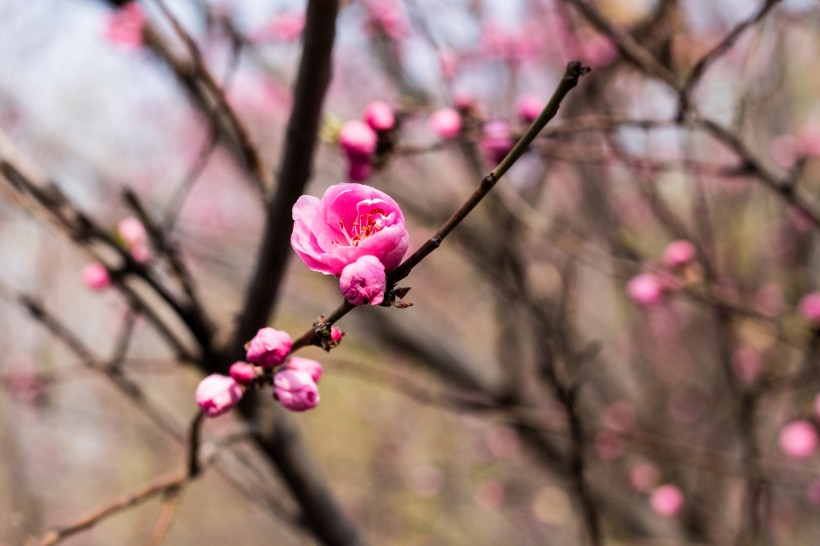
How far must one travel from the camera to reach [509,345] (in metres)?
3.31

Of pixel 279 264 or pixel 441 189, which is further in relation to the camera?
pixel 441 189

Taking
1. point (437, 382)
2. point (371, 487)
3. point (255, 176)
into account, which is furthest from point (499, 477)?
point (255, 176)

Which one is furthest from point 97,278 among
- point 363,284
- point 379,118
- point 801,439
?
point 801,439

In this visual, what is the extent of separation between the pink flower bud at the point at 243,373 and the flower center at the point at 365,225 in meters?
0.22

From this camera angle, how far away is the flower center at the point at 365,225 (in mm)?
833

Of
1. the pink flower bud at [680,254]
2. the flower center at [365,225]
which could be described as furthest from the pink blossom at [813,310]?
the flower center at [365,225]

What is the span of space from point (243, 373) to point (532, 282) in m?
2.37

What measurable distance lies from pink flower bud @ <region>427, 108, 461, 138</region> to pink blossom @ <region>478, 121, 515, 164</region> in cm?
7

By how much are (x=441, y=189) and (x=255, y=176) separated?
2372mm

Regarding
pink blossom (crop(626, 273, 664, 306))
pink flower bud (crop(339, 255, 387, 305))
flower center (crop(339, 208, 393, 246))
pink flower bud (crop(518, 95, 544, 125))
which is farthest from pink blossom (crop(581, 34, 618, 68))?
pink flower bud (crop(339, 255, 387, 305))

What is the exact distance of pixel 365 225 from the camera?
923 millimetres

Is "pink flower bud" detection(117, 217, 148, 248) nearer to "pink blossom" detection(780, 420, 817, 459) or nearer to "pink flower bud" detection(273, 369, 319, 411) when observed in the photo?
"pink flower bud" detection(273, 369, 319, 411)

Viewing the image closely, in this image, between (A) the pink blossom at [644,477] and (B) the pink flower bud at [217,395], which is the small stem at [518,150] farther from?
(A) the pink blossom at [644,477]

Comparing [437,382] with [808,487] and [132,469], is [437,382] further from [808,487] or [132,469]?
[132,469]
